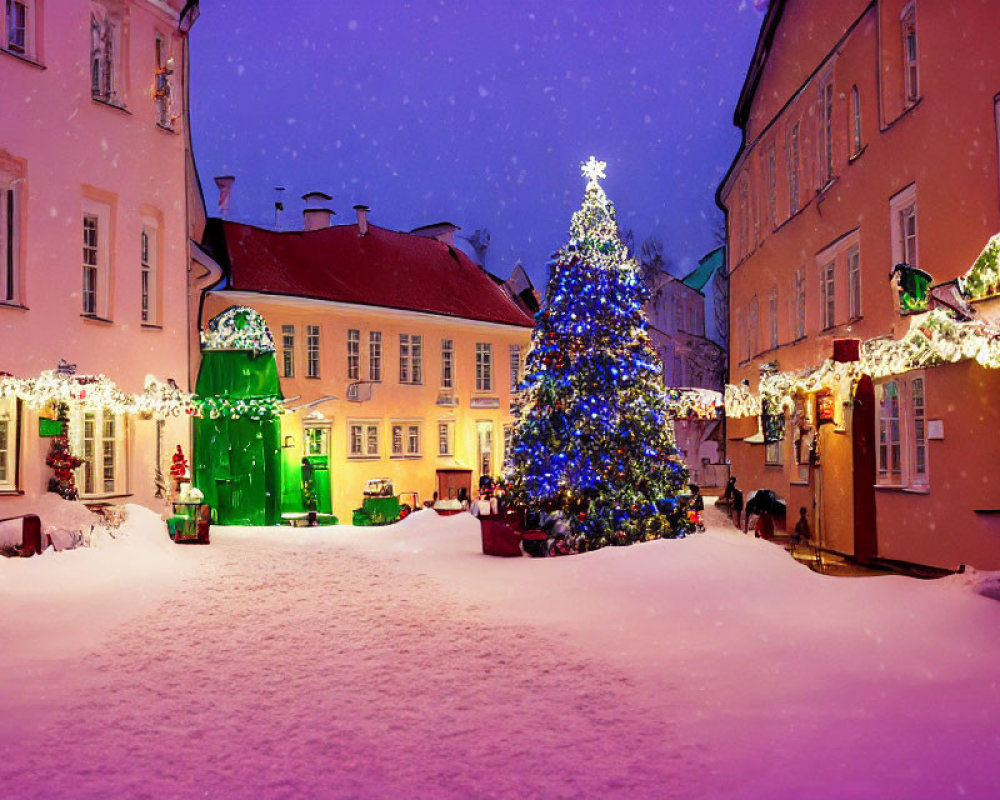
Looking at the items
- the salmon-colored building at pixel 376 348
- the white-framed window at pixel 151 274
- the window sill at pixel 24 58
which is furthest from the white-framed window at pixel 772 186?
the window sill at pixel 24 58

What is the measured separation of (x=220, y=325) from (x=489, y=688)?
18.6m

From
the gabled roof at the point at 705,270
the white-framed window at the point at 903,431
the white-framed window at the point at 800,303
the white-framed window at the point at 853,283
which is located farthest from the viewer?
the gabled roof at the point at 705,270

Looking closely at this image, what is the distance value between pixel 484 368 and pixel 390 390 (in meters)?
4.63

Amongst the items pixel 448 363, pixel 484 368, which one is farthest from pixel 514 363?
pixel 448 363

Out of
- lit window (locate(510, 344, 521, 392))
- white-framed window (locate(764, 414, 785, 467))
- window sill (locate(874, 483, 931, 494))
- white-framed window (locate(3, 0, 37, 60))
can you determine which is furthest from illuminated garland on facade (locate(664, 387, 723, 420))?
lit window (locate(510, 344, 521, 392))

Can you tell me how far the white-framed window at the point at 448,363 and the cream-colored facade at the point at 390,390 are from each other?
3 cm

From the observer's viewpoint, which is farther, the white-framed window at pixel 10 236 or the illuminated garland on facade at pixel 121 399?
the white-framed window at pixel 10 236

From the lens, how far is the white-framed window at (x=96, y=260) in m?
19.1

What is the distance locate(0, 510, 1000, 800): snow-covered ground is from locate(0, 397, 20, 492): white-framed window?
3.03 m

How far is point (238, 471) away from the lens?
25.0 metres

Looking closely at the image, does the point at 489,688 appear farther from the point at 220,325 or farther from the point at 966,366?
the point at 220,325

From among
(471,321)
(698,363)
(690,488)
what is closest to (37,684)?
(690,488)

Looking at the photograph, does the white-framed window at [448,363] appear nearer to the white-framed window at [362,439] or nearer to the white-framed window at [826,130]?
the white-framed window at [362,439]

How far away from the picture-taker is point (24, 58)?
56.2 feet
